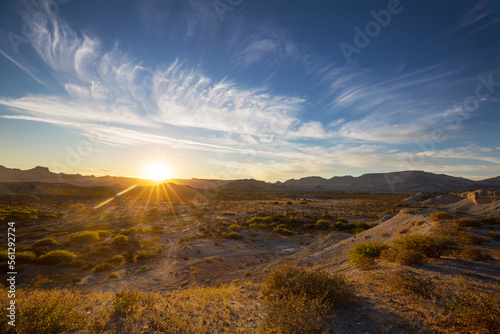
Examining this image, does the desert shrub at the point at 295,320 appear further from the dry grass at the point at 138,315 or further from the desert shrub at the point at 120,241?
the desert shrub at the point at 120,241

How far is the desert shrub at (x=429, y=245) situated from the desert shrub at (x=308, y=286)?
4.85 metres

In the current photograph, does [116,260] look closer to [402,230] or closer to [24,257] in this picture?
[24,257]

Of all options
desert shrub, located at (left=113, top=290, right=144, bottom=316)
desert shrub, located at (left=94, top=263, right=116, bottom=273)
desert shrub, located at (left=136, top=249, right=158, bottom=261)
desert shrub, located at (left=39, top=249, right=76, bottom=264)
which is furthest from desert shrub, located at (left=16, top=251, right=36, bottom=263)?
desert shrub, located at (left=113, top=290, right=144, bottom=316)

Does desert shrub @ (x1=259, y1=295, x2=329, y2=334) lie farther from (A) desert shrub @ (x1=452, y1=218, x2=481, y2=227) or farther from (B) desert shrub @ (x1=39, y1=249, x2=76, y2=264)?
(B) desert shrub @ (x1=39, y1=249, x2=76, y2=264)

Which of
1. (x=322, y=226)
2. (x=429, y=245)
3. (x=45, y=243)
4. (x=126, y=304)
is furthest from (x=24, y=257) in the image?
(x=322, y=226)

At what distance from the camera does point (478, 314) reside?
4.20 m

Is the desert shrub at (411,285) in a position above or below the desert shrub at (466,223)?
below

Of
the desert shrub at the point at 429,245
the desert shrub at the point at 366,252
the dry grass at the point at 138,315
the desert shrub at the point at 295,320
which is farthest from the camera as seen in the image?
the desert shrub at the point at 366,252

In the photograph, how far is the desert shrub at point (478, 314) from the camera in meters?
4.03

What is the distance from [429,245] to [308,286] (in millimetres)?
6351

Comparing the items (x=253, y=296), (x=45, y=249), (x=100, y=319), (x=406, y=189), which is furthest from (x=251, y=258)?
(x=406, y=189)

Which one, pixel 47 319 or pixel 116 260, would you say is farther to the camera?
pixel 116 260

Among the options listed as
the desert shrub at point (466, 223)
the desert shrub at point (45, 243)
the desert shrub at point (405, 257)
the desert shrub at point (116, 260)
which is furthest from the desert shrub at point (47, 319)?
the desert shrub at point (466, 223)

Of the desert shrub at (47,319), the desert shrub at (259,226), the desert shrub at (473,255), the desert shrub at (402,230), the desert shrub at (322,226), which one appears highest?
the desert shrub at (473,255)
